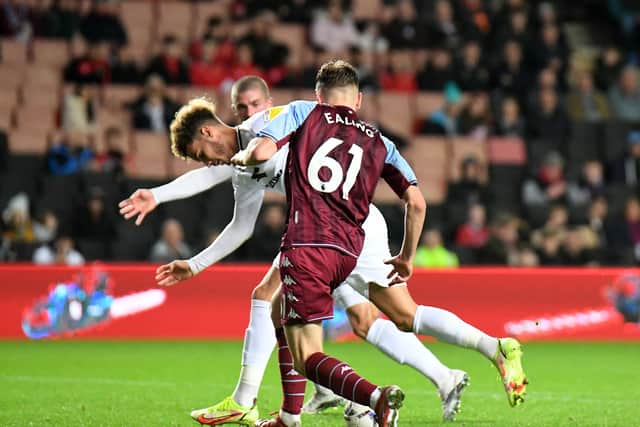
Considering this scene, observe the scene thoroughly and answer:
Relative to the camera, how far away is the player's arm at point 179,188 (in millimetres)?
6230

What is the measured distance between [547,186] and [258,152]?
1120 centimetres

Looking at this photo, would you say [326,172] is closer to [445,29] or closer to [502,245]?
[502,245]

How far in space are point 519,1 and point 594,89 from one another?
231 cm

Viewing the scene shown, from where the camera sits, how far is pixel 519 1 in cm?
1983

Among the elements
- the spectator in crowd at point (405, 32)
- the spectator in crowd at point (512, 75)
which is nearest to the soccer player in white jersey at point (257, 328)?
the spectator in crowd at point (512, 75)

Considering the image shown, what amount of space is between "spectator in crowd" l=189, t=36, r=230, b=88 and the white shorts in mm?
9889

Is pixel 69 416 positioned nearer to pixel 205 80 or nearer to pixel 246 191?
pixel 246 191

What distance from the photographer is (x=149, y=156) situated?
1569cm

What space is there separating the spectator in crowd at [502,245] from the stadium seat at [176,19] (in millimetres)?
5684

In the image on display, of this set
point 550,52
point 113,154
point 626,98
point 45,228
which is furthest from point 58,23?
point 626,98

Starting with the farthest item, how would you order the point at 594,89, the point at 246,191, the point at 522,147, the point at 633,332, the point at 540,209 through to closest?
the point at 594,89 → the point at 522,147 → the point at 540,209 → the point at 633,332 → the point at 246,191

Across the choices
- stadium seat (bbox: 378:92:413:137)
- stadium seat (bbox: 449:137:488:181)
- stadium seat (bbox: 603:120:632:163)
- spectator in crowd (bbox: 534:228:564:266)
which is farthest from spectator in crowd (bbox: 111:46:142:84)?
stadium seat (bbox: 603:120:632:163)

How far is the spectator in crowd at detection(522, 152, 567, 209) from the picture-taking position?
52.6 feet

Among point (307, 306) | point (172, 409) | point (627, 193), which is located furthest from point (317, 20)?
point (307, 306)
